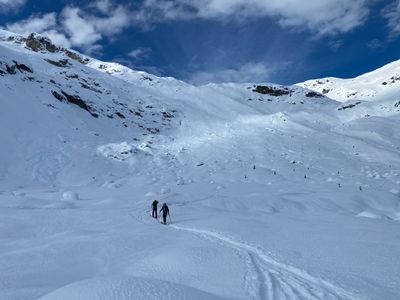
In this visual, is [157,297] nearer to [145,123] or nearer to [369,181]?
[369,181]

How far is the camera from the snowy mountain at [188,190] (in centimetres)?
802

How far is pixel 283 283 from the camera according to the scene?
7605 millimetres

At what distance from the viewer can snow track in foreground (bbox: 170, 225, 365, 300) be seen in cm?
691

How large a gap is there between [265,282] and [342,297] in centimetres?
146

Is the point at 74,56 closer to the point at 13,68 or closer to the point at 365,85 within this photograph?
the point at 13,68

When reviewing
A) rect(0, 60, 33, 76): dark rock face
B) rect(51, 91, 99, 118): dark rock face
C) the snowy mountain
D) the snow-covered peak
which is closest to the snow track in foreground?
the snowy mountain

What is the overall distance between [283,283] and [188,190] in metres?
21.2

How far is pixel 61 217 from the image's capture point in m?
16.5

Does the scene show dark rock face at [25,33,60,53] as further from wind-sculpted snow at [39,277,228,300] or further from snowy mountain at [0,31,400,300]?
wind-sculpted snow at [39,277,228,300]

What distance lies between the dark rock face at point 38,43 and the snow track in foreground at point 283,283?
311 ft

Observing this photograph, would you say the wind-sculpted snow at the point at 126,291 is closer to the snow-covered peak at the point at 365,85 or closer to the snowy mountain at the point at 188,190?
the snowy mountain at the point at 188,190

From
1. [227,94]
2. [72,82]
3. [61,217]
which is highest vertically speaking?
[227,94]

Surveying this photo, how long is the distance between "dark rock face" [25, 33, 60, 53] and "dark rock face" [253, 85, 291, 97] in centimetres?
5152

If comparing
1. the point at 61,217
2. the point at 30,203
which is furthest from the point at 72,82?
the point at 61,217
